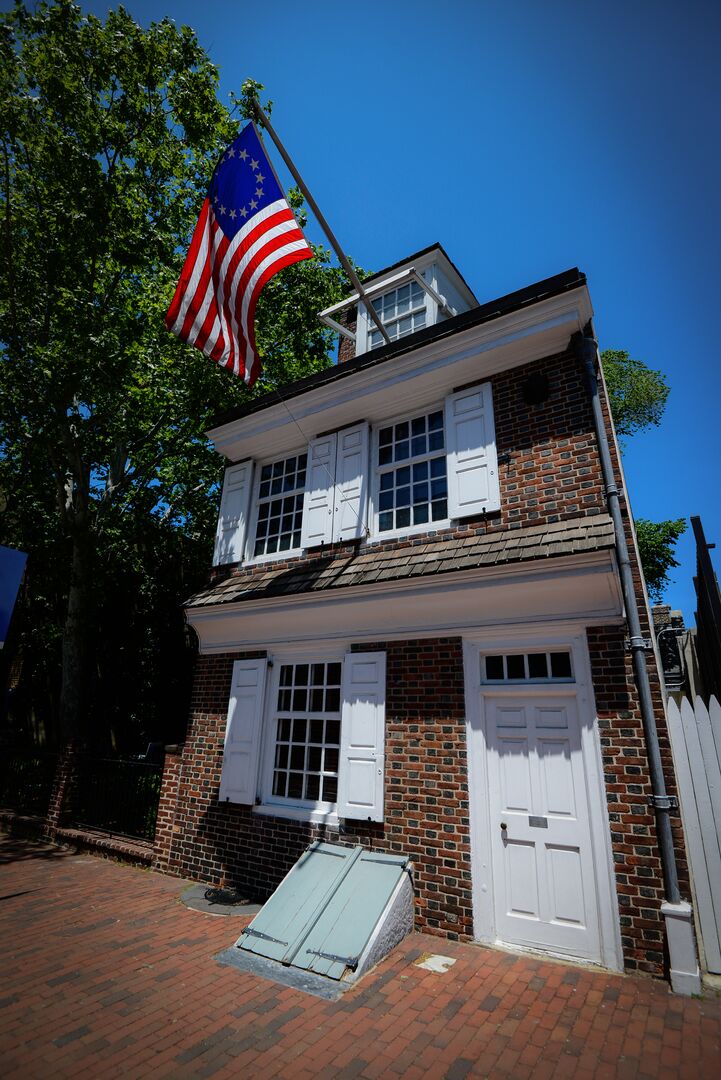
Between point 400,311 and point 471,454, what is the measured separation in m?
5.15

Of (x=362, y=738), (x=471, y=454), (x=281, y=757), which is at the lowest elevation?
(x=281, y=757)

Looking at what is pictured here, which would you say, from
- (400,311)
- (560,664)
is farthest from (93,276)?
(560,664)

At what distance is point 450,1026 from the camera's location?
3.54 metres

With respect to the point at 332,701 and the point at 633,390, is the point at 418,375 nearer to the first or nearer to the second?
the point at 332,701

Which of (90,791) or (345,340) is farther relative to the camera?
(345,340)

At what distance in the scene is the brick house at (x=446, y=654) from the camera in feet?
15.7

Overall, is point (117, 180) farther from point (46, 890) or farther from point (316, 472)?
point (46, 890)

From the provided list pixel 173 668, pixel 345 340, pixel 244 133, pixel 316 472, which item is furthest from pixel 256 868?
pixel 173 668

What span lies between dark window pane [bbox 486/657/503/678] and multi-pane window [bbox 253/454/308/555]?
3705 mm

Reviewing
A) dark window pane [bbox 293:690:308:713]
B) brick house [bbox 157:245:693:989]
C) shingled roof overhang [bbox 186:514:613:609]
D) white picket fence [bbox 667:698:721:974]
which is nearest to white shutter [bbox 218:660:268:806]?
brick house [bbox 157:245:693:989]

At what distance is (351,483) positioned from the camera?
758cm

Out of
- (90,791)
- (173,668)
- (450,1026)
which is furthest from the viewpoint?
(173,668)

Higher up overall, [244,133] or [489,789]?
[244,133]

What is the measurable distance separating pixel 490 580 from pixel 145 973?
477cm
